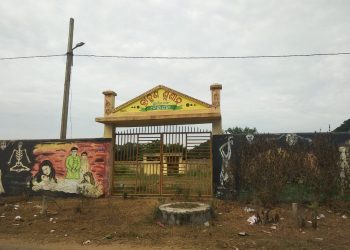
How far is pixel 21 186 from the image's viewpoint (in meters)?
13.4

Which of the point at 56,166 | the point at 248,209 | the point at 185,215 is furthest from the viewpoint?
the point at 56,166

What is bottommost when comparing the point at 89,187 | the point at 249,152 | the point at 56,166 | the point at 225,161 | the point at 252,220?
the point at 252,220

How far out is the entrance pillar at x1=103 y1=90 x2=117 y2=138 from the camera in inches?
500

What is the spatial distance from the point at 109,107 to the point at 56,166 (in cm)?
291

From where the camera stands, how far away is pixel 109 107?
12875 mm

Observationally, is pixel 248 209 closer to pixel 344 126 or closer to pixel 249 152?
pixel 249 152

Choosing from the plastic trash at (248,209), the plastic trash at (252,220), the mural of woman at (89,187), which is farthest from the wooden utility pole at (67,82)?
the plastic trash at (252,220)

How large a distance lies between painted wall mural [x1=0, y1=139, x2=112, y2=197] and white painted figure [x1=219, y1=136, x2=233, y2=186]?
3932 millimetres

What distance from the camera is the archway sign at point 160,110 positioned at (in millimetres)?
11984

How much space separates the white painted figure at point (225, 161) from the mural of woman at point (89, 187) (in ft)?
13.9

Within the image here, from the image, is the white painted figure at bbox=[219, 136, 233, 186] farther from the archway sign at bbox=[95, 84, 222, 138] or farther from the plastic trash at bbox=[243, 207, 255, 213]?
the plastic trash at bbox=[243, 207, 255, 213]

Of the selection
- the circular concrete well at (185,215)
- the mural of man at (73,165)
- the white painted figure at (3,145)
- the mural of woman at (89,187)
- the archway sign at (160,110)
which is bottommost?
the circular concrete well at (185,215)

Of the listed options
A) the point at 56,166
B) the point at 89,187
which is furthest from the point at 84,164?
the point at 56,166

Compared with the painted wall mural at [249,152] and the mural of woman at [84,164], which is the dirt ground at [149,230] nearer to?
the painted wall mural at [249,152]
